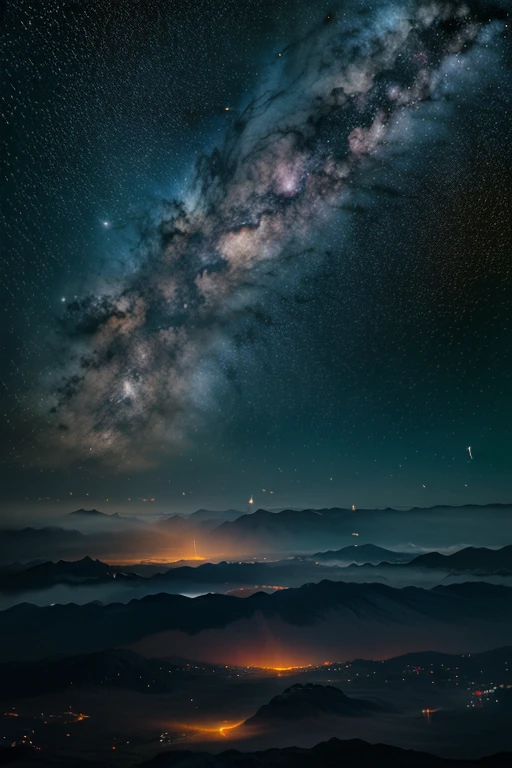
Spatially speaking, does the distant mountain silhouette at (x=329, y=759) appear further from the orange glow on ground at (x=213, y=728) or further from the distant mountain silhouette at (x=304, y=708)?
the orange glow on ground at (x=213, y=728)

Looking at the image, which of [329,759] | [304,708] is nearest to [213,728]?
[304,708]

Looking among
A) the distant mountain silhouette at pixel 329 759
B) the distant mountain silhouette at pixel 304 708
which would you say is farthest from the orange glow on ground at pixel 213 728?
the distant mountain silhouette at pixel 329 759

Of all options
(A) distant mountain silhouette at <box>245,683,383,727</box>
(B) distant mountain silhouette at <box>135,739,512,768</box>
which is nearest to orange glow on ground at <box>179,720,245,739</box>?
(A) distant mountain silhouette at <box>245,683,383,727</box>

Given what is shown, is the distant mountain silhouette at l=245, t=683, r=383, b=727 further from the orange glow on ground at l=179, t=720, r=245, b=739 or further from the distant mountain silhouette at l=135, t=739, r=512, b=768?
the distant mountain silhouette at l=135, t=739, r=512, b=768

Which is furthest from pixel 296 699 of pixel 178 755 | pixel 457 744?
pixel 178 755

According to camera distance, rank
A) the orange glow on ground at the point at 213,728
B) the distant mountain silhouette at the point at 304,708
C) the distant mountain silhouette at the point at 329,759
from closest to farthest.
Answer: the distant mountain silhouette at the point at 329,759, the distant mountain silhouette at the point at 304,708, the orange glow on ground at the point at 213,728

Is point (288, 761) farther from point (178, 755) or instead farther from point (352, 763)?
point (178, 755)
